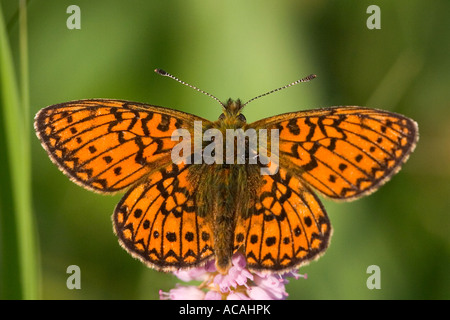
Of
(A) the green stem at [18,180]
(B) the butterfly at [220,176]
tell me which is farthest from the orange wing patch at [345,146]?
(A) the green stem at [18,180]

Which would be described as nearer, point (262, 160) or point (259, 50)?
point (262, 160)

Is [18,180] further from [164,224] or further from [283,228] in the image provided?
[283,228]

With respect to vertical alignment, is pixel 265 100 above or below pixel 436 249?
above

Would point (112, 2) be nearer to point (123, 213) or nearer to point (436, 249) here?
point (123, 213)

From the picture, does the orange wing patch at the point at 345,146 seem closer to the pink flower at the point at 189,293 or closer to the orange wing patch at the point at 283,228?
the orange wing patch at the point at 283,228

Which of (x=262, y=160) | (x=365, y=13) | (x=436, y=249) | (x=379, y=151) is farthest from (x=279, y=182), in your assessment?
(x=365, y=13)

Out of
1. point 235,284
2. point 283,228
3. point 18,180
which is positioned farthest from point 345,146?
point 18,180

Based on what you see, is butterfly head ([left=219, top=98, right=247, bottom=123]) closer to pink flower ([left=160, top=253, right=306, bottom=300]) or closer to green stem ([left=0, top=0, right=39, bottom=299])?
pink flower ([left=160, top=253, right=306, bottom=300])
